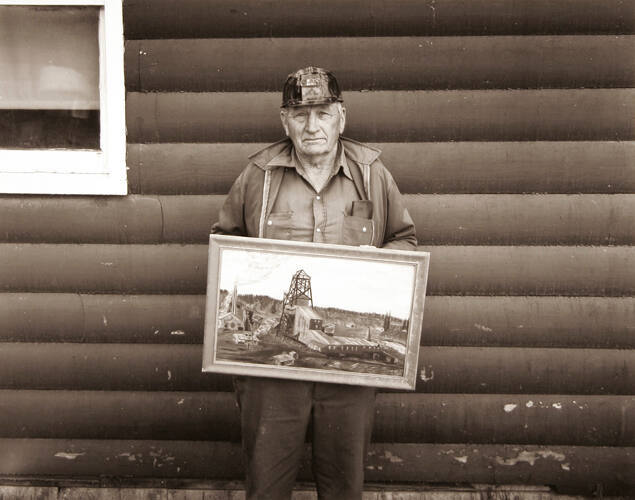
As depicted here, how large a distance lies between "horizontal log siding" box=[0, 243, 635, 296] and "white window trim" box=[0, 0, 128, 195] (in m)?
0.29

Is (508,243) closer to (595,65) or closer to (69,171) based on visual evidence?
(595,65)

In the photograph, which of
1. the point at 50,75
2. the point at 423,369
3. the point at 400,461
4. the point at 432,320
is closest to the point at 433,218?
the point at 432,320

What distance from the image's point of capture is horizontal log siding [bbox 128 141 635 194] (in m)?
3.47

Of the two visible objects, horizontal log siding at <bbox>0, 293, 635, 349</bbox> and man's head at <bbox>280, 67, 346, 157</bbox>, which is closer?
man's head at <bbox>280, 67, 346, 157</bbox>

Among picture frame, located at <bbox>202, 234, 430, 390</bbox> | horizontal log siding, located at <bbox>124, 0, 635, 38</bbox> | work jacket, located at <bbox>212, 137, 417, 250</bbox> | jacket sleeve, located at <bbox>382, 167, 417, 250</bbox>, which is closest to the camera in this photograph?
picture frame, located at <bbox>202, 234, 430, 390</bbox>

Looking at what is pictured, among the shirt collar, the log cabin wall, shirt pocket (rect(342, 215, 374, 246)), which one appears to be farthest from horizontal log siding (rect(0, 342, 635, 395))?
the shirt collar

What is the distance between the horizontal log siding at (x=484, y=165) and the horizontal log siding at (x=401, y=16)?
522 mm

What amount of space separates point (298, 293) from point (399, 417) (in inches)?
44.7

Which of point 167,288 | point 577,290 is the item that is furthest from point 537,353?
point 167,288

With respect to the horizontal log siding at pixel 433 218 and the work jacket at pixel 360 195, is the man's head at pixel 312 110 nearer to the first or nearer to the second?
the work jacket at pixel 360 195

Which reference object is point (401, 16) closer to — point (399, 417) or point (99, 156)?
point (99, 156)

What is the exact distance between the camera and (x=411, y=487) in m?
3.62

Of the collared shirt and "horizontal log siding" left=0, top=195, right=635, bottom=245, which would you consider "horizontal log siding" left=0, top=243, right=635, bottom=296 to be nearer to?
"horizontal log siding" left=0, top=195, right=635, bottom=245

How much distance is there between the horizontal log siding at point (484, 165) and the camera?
11.4ft
